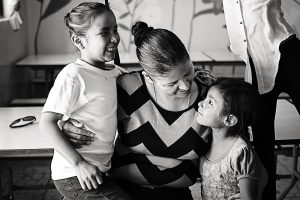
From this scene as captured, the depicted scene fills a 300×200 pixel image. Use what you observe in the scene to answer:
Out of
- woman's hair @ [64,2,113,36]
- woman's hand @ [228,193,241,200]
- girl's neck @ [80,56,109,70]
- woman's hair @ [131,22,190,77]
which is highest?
woman's hair @ [64,2,113,36]

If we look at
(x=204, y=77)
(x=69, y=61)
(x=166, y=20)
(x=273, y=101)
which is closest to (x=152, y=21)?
(x=166, y=20)

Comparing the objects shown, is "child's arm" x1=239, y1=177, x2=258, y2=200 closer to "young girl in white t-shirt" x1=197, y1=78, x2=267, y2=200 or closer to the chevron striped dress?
"young girl in white t-shirt" x1=197, y1=78, x2=267, y2=200

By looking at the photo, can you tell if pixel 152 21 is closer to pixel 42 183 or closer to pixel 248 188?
pixel 42 183

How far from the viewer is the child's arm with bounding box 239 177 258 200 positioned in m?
1.38

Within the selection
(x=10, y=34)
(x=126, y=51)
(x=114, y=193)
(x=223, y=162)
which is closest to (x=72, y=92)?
(x=114, y=193)

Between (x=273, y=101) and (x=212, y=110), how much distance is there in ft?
2.25

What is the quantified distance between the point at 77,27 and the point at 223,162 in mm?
707

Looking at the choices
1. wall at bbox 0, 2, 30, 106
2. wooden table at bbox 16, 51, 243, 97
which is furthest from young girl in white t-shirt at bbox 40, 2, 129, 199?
wooden table at bbox 16, 51, 243, 97

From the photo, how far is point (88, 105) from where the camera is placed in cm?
138

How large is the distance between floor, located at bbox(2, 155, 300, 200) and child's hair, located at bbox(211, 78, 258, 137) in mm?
1685

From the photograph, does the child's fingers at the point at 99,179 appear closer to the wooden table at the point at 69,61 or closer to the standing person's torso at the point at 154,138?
the standing person's torso at the point at 154,138

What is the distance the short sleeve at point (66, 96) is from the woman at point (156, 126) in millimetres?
95

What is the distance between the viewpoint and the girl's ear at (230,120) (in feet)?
4.70

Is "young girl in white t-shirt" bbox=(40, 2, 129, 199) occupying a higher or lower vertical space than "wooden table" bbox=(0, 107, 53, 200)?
higher
